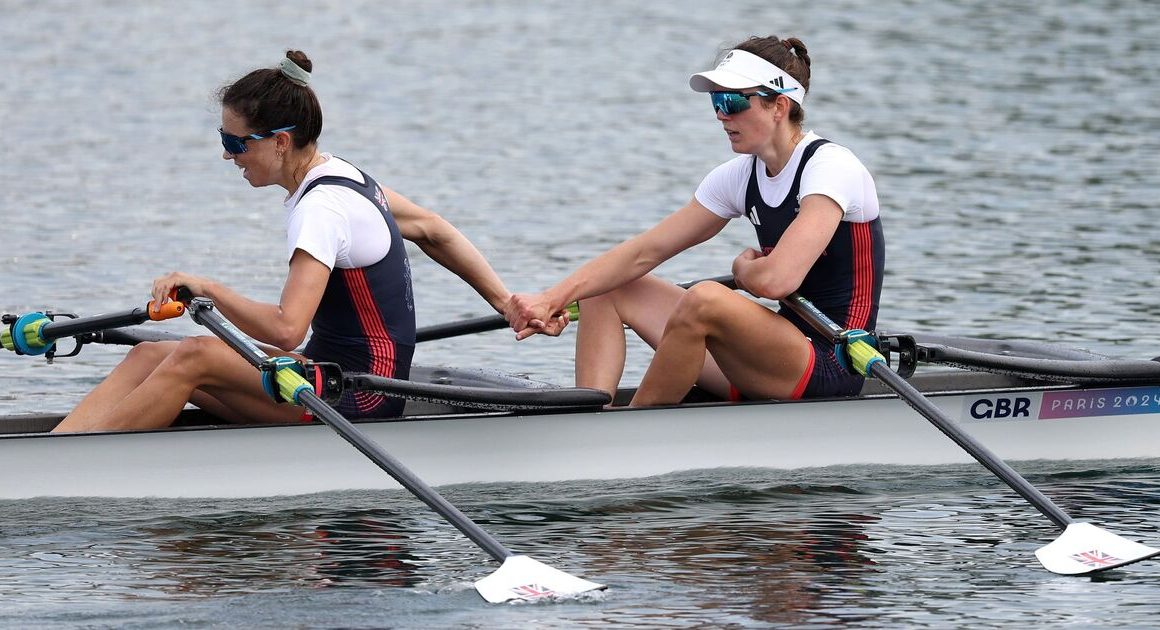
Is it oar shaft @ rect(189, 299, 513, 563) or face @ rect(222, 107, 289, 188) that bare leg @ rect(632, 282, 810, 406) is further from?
face @ rect(222, 107, 289, 188)

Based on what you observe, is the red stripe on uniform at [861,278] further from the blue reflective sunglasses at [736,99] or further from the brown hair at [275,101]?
the brown hair at [275,101]

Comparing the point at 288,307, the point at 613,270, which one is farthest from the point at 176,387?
the point at 613,270

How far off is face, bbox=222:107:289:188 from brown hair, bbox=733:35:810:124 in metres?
1.99

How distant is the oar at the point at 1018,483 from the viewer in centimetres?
727

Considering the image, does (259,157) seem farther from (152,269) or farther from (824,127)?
(824,127)

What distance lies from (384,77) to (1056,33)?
36.4 feet

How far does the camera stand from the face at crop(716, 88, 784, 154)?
26.0 feet

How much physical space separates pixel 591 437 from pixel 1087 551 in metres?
2.13

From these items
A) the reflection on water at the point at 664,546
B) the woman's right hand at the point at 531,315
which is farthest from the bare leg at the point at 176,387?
the woman's right hand at the point at 531,315

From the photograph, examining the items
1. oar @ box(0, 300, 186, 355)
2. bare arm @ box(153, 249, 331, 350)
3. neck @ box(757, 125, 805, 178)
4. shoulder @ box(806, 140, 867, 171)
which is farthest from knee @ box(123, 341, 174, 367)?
shoulder @ box(806, 140, 867, 171)

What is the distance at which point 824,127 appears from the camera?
22828 millimetres

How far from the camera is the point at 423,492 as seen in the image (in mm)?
7191

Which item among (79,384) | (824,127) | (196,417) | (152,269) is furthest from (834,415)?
(824,127)

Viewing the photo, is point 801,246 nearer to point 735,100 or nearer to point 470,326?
point 735,100
